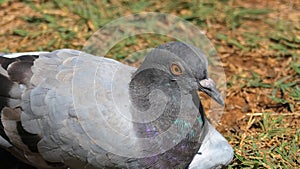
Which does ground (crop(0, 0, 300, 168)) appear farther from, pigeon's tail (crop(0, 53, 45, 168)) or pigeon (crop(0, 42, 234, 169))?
pigeon's tail (crop(0, 53, 45, 168))

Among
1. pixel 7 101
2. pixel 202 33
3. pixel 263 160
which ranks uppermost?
pixel 7 101

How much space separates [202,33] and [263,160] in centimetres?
221

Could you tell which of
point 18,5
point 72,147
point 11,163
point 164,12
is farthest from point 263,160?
point 18,5

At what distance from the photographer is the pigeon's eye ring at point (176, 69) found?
14.9 ft

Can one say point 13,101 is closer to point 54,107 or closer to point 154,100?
point 54,107

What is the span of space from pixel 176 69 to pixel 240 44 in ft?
8.36

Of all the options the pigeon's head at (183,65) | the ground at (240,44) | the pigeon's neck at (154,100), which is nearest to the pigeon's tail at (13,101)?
the pigeon's neck at (154,100)

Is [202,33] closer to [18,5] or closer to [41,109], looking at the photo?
[18,5]

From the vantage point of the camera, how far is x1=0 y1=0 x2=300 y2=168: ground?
5590mm

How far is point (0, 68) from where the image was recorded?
16.2 ft

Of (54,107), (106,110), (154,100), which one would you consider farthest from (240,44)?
(54,107)

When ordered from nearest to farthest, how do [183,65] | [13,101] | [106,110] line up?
[183,65], [106,110], [13,101]

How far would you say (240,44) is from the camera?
696 centimetres

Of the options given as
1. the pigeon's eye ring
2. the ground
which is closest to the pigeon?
the pigeon's eye ring
